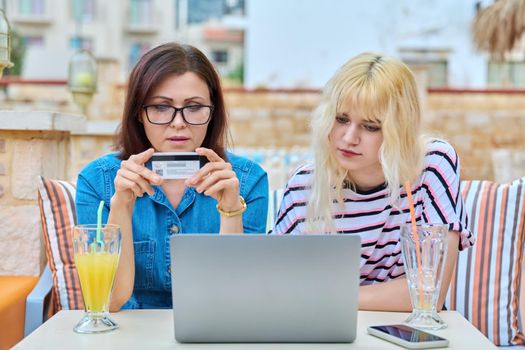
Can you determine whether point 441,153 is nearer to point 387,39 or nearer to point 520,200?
point 520,200

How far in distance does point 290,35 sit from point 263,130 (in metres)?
6.13

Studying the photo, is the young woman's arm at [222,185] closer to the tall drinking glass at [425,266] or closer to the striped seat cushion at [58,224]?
the tall drinking glass at [425,266]

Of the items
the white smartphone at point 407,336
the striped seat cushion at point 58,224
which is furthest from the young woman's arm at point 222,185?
the striped seat cushion at point 58,224

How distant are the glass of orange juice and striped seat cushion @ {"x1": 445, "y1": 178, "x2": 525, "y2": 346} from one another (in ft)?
3.87

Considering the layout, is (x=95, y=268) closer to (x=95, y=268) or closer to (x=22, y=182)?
(x=95, y=268)

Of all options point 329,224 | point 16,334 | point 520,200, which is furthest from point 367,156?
point 16,334

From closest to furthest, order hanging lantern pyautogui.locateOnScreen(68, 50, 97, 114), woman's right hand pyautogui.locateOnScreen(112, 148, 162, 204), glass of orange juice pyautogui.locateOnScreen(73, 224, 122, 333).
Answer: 1. glass of orange juice pyautogui.locateOnScreen(73, 224, 122, 333)
2. woman's right hand pyautogui.locateOnScreen(112, 148, 162, 204)
3. hanging lantern pyautogui.locateOnScreen(68, 50, 97, 114)

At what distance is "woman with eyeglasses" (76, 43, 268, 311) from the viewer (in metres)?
1.80

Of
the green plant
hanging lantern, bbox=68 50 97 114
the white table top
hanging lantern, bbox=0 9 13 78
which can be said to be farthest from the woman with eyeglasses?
the green plant

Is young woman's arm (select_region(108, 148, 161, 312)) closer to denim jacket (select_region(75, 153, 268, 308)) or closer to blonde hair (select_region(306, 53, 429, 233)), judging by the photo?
denim jacket (select_region(75, 153, 268, 308))

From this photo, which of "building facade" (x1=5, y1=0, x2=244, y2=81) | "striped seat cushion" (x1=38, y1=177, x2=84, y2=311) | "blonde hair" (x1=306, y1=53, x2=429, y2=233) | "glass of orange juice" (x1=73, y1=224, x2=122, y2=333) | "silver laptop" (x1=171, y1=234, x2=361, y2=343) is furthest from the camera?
"building facade" (x1=5, y1=0, x2=244, y2=81)

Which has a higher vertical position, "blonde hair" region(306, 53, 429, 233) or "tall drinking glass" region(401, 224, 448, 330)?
"blonde hair" region(306, 53, 429, 233)

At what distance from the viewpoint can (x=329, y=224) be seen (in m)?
1.88

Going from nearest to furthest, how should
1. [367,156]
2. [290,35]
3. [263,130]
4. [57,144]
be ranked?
[367,156]
[57,144]
[263,130]
[290,35]
